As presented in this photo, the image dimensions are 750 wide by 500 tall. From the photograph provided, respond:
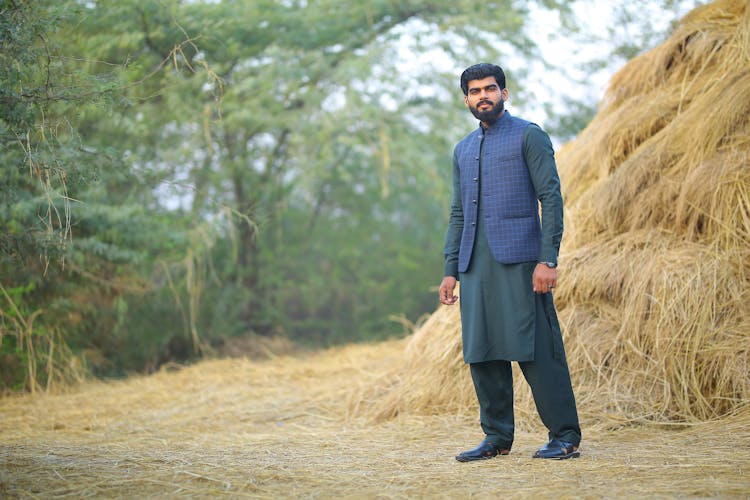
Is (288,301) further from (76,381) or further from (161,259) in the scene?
(76,381)

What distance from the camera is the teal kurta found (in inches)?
122

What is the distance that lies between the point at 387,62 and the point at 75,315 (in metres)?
4.02

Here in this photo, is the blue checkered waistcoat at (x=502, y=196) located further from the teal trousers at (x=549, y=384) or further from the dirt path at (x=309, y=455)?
the dirt path at (x=309, y=455)

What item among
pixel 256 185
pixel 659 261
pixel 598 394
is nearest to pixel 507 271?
pixel 598 394

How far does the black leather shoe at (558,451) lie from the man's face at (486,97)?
1317mm

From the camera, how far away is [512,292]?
3.14 m

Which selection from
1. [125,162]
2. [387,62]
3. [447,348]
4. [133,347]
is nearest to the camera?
[125,162]

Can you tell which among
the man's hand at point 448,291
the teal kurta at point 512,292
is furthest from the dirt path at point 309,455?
the man's hand at point 448,291

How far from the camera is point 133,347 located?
7.93 m

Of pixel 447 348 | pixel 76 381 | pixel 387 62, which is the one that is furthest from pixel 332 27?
pixel 447 348

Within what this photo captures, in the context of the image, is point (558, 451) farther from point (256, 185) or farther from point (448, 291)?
point (256, 185)

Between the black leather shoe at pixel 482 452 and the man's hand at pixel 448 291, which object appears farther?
the man's hand at pixel 448 291

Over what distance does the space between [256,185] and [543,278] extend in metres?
7.03

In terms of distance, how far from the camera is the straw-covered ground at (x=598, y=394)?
2.73m
